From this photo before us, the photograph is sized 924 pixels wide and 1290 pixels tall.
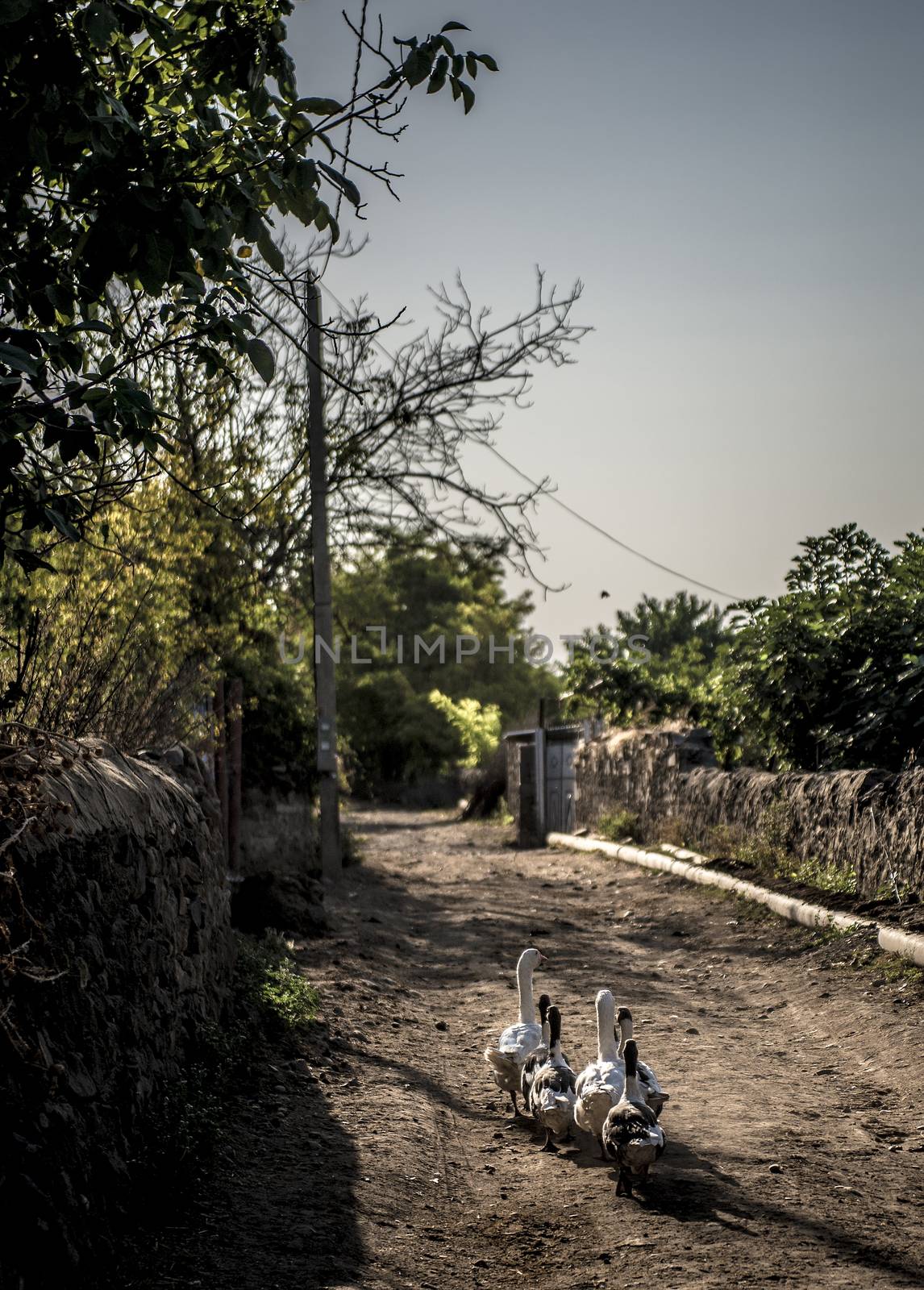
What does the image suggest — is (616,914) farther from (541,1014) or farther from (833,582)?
(541,1014)

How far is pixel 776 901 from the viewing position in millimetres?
11258

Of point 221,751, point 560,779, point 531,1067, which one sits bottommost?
point 531,1067

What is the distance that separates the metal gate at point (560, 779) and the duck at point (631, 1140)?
18271 millimetres

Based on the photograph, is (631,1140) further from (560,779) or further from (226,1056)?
(560,779)

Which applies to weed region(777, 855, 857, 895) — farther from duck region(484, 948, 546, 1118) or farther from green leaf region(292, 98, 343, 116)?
green leaf region(292, 98, 343, 116)

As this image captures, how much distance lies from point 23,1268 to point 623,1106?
2494 mm

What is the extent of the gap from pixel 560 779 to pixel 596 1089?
1923 cm

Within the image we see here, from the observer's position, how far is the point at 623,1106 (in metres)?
5.16

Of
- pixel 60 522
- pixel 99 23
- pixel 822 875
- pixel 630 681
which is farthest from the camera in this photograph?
pixel 630 681

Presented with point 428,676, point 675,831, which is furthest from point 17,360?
point 428,676

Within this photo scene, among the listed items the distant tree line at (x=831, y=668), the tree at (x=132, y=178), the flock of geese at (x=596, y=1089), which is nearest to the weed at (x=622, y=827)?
the distant tree line at (x=831, y=668)

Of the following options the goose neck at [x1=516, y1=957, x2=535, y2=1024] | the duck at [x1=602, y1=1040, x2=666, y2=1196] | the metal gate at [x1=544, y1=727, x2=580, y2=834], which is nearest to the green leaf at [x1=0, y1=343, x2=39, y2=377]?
the duck at [x1=602, y1=1040, x2=666, y2=1196]

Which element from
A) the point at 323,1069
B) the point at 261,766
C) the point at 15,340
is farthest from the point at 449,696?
the point at 15,340

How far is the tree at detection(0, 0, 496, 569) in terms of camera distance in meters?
3.97
